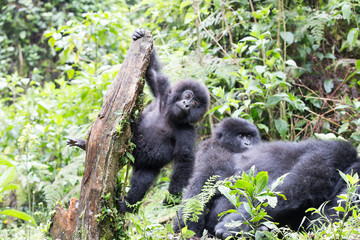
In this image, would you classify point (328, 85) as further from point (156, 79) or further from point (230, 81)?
point (156, 79)

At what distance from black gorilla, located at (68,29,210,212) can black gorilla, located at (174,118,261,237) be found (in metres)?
0.20

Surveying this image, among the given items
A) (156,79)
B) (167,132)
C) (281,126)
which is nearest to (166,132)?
(167,132)

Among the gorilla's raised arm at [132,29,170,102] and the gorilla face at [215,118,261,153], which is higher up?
the gorilla's raised arm at [132,29,170,102]

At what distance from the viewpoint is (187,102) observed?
402 cm

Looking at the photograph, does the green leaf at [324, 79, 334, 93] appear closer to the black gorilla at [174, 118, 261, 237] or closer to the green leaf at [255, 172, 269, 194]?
the black gorilla at [174, 118, 261, 237]

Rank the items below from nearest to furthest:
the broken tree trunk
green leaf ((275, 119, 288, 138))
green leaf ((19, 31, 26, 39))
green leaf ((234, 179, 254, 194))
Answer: green leaf ((234, 179, 254, 194)), the broken tree trunk, green leaf ((275, 119, 288, 138)), green leaf ((19, 31, 26, 39))

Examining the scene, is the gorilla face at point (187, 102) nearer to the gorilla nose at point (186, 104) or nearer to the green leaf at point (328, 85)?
the gorilla nose at point (186, 104)

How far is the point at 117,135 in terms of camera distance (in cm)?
293

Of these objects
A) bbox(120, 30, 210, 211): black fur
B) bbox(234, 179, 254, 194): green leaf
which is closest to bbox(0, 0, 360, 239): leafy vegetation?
bbox(120, 30, 210, 211): black fur

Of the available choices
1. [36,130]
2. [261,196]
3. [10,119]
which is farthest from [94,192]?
[10,119]

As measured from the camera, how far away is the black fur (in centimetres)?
389

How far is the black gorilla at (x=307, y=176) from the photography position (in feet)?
11.0

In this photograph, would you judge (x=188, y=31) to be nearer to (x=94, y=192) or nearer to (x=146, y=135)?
(x=146, y=135)

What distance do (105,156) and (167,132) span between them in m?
1.31
